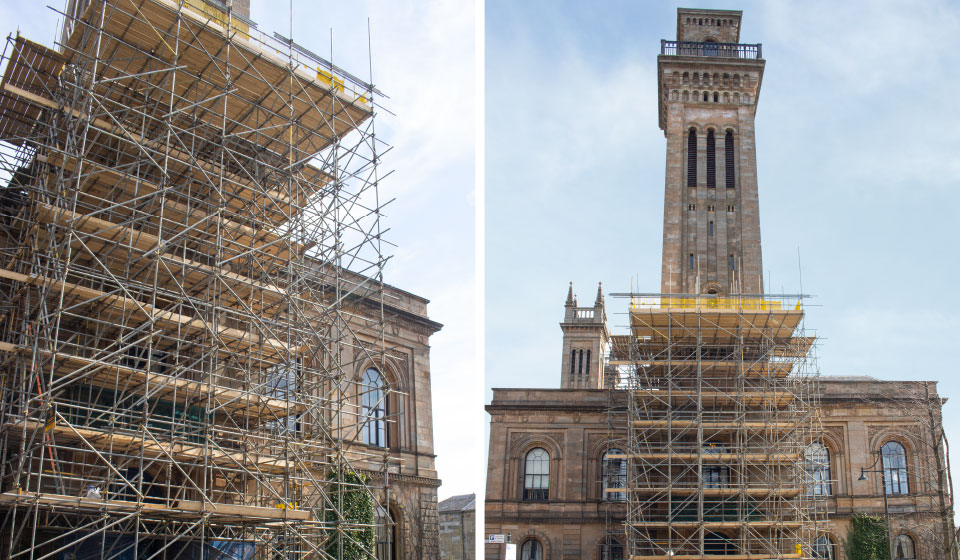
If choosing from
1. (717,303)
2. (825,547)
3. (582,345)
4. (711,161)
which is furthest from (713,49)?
(582,345)

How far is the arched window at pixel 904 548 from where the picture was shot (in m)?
38.7

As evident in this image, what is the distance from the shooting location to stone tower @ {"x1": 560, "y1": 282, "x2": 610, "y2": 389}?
76188 millimetres

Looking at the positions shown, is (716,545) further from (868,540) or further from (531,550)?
(531,550)

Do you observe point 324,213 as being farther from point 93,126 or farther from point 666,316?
point 666,316

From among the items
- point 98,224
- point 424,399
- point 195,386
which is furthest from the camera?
point 424,399

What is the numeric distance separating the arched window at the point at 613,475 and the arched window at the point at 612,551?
187 centimetres

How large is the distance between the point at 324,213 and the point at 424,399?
10200 mm

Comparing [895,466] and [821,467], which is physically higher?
[895,466]

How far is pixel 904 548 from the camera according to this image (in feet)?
128

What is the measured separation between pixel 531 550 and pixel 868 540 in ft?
46.2

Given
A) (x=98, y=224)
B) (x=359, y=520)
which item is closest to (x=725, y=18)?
(x=359, y=520)

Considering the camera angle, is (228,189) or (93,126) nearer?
(93,126)

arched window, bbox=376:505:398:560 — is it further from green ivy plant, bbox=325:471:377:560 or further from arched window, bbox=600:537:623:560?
arched window, bbox=600:537:623:560

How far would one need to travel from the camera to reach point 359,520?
29297 mm
